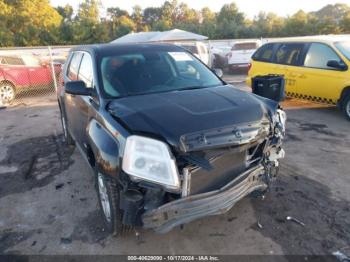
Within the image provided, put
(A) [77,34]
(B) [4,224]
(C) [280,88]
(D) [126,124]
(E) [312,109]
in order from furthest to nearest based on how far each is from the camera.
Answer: (A) [77,34] → (E) [312,109] → (C) [280,88] → (B) [4,224] → (D) [126,124]

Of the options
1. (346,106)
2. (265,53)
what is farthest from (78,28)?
(346,106)

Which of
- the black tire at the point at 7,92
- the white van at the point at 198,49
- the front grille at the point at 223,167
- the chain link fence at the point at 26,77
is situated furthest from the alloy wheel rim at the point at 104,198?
the white van at the point at 198,49

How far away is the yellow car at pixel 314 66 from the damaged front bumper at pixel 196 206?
487cm

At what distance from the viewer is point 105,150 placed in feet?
9.61

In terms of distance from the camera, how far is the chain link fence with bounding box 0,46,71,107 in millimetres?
10648

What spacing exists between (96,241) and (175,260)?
829 millimetres

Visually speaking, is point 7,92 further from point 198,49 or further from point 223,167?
point 223,167

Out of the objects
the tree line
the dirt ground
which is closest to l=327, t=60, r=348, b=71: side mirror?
the dirt ground

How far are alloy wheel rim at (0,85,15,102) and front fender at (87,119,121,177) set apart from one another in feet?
28.4

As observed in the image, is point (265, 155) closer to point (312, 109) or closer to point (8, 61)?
point (312, 109)

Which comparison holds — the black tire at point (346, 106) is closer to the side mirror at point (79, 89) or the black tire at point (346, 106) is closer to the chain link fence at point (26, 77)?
the side mirror at point (79, 89)

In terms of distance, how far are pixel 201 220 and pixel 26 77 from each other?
9.78 metres

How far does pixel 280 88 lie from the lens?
16.4 feet

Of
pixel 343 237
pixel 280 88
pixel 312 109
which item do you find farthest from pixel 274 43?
pixel 343 237
